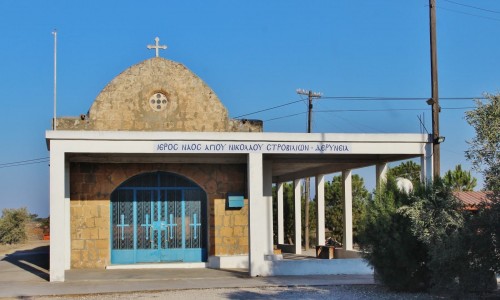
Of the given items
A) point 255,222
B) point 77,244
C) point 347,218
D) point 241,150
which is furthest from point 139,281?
point 347,218

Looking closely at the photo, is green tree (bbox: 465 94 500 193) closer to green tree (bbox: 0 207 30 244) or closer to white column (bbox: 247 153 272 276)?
white column (bbox: 247 153 272 276)

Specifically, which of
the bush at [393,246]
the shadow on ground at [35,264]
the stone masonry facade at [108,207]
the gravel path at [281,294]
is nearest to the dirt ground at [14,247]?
the shadow on ground at [35,264]

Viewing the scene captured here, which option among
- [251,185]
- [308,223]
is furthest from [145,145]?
[308,223]

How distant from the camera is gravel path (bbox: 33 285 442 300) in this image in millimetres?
14984

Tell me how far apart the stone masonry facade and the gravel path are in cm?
589

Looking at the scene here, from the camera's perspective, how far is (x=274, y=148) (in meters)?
19.2

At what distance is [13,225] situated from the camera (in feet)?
143

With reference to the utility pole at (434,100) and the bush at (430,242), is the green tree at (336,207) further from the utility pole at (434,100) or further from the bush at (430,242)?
the bush at (430,242)

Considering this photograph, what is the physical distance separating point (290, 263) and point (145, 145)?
16.0 feet

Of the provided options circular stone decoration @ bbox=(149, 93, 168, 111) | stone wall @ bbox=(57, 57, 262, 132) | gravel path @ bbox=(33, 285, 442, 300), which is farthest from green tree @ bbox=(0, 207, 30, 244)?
gravel path @ bbox=(33, 285, 442, 300)

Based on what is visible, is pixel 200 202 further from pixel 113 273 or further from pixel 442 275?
pixel 442 275

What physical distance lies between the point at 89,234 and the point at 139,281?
12.8 ft

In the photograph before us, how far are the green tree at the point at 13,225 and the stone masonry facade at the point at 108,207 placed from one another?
76.4 feet

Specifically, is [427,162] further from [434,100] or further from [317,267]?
[317,267]
